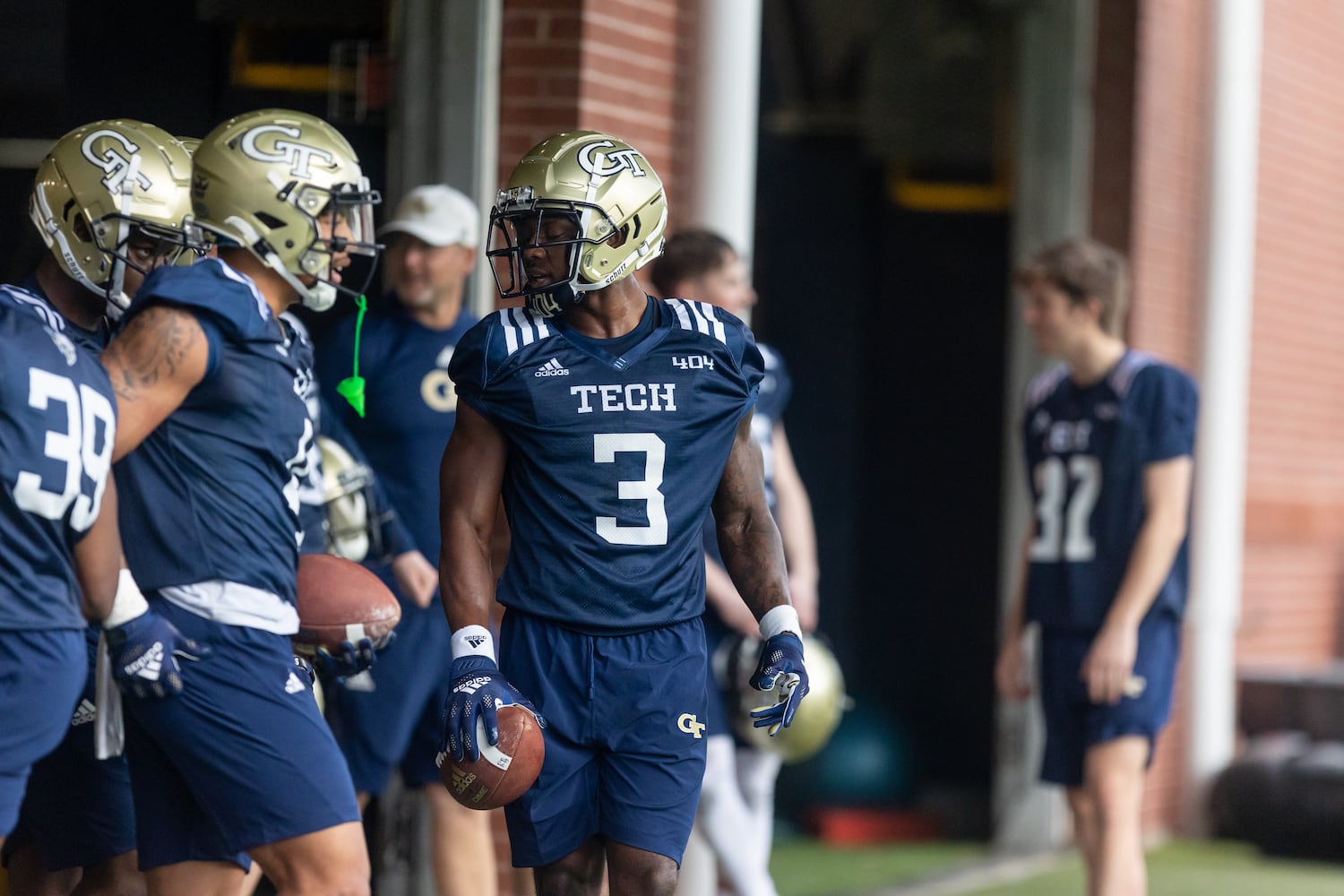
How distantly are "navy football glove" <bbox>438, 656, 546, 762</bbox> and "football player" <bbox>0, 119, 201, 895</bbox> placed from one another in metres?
0.91

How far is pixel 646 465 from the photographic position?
12.1ft

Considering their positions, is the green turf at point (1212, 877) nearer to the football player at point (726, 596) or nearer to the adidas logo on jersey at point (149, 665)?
the football player at point (726, 596)

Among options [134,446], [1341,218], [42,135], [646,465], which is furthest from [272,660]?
[1341,218]

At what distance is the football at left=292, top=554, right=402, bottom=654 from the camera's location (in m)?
4.00

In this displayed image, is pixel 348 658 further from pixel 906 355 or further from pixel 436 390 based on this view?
pixel 906 355

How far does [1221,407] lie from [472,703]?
20.1 feet

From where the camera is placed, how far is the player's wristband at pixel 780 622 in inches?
149

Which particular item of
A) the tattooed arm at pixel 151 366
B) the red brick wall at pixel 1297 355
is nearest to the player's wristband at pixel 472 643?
the tattooed arm at pixel 151 366

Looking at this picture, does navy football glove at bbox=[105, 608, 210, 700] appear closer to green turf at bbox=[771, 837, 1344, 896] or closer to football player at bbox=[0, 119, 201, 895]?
football player at bbox=[0, 119, 201, 895]

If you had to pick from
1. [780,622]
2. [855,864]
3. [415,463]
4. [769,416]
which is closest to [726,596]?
[769,416]

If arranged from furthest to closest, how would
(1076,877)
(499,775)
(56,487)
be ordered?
(1076,877) → (499,775) → (56,487)

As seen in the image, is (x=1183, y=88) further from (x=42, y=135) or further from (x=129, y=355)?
(x=129, y=355)

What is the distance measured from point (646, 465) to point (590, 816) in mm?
702

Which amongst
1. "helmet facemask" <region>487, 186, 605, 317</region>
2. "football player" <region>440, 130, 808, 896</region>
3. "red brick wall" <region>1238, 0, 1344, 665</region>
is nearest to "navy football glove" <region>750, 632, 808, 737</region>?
"football player" <region>440, 130, 808, 896</region>
